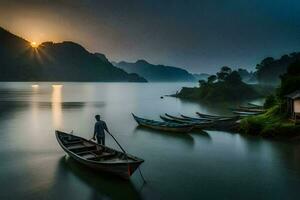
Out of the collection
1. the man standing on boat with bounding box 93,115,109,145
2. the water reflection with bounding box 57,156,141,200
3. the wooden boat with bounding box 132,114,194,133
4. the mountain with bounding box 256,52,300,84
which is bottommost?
the water reflection with bounding box 57,156,141,200

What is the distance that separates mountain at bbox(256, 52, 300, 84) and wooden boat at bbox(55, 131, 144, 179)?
5818 inches

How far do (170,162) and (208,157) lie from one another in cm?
414

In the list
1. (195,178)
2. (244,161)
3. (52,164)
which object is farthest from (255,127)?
(52,164)

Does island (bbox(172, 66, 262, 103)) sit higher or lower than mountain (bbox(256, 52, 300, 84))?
lower

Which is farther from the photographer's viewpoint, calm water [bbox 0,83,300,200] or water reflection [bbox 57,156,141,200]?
calm water [bbox 0,83,300,200]

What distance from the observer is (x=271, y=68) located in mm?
155875

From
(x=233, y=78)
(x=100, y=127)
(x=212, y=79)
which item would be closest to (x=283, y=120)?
(x=100, y=127)

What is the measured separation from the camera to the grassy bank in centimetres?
2968

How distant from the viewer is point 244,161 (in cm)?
2319

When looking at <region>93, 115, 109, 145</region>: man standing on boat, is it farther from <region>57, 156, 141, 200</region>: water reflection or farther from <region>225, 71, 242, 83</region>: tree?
<region>225, 71, 242, 83</region>: tree

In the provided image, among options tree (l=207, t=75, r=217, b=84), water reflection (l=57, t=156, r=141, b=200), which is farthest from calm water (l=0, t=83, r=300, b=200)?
tree (l=207, t=75, r=217, b=84)

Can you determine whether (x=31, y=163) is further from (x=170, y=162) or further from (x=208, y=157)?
(x=208, y=157)

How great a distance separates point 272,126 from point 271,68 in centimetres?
13779

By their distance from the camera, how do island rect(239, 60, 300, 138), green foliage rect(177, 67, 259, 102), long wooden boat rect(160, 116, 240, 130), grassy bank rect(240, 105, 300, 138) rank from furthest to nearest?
green foliage rect(177, 67, 259, 102), long wooden boat rect(160, 116, 240, 130), island rect(239, 60, 300, 138), grassy bank rect(240, 105, 300, 138)
